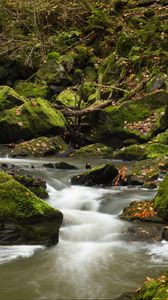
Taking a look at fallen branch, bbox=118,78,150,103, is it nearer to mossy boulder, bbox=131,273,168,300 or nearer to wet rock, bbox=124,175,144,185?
wet rock, bbox=124,175,144,185

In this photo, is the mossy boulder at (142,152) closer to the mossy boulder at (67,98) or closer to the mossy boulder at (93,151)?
the mossy boulder at (93,151)

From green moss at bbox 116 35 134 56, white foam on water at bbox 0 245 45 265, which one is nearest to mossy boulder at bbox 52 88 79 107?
green moss at bbox 116 35 134 56

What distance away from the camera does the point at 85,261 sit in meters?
6.47

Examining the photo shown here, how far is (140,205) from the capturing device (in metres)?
8.42

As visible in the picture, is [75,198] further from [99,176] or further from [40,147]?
[40,147]

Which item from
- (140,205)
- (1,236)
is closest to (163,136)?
(140,205)

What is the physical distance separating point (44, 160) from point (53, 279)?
326 inches

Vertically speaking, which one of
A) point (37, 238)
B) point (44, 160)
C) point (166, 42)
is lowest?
point (44, 160)

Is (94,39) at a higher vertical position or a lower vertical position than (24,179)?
higher

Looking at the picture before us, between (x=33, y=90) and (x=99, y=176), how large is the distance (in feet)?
34.1

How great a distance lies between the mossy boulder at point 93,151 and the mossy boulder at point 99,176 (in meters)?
3.41

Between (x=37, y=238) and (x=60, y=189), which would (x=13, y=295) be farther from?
(x=60, y=189)

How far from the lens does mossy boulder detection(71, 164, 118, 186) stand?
10523 mm

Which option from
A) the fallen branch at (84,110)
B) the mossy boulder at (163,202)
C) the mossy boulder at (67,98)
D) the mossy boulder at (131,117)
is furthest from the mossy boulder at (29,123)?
the mossy boulder at (163,202)
